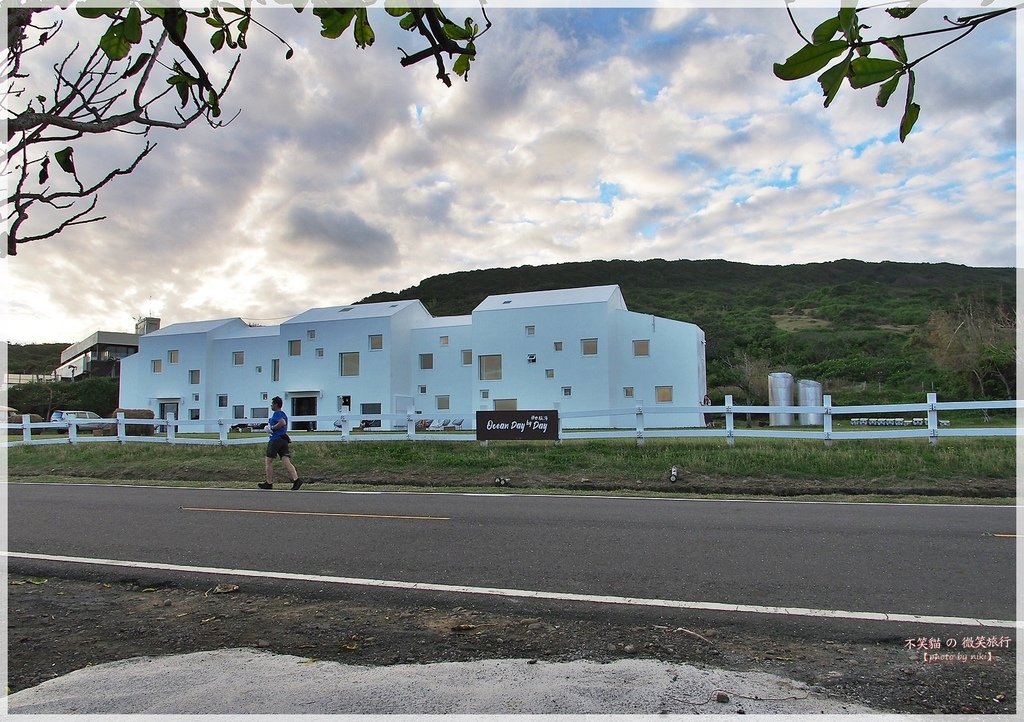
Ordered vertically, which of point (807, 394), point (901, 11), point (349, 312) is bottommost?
point (807, 394)

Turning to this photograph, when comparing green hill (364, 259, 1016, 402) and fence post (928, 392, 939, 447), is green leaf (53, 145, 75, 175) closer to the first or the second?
fence post (928, 392, 939, 447)

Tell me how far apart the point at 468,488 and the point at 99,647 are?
903cm

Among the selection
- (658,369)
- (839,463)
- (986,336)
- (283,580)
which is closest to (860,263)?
(986,336)

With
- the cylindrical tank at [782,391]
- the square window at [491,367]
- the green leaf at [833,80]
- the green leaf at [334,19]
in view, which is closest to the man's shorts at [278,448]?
the green leaf at [334,19]

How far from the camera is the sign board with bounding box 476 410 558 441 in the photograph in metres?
16.5

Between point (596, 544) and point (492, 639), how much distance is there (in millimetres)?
3057

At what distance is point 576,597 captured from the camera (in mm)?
5395

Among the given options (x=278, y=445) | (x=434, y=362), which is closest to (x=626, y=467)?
(x=278, y=445)

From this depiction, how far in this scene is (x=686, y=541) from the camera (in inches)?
291

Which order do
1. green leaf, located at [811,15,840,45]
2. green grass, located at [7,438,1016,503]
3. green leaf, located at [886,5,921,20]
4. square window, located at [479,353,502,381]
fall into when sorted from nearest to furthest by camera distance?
green leaf, located at [811,15,840,45] < green leaf, located at [886,5,921,20] < green grass, located at [7,438,1016,503] < square window, located at [479,353,502,381]

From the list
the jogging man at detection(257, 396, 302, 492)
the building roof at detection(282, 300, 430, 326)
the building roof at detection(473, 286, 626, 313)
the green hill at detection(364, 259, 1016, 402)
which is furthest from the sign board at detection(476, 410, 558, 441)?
the green hill at detection(364, 259, 1016, 402)

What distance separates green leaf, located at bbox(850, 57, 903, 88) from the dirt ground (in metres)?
3.14

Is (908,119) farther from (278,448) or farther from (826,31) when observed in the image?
(278,448)

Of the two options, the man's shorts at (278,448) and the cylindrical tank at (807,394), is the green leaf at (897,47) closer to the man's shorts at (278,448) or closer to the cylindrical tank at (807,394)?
the man's shorts at (278,448)
